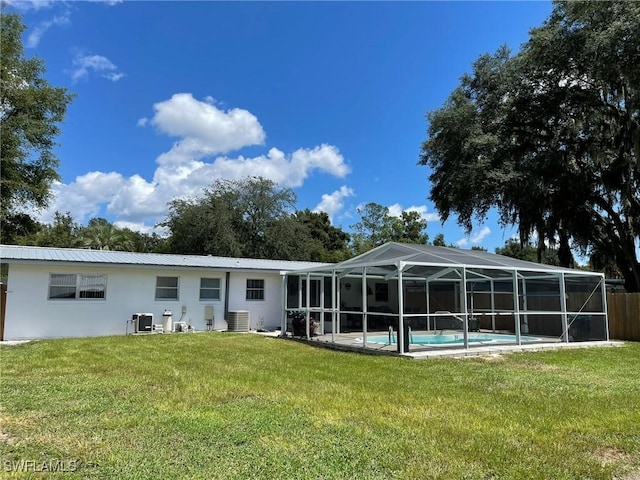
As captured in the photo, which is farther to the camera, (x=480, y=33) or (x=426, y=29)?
(x=480, y=33)

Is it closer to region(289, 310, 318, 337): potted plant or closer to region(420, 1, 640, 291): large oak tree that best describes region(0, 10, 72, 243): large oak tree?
region(289, 310, 318, 337): potted plant

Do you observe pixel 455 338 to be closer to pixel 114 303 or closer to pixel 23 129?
pixel 114 303

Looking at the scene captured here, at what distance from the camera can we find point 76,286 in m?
14.7

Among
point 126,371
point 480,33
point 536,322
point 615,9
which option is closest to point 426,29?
point 480,33

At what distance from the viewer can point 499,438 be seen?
174 inches

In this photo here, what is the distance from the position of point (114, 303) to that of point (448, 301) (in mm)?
12733

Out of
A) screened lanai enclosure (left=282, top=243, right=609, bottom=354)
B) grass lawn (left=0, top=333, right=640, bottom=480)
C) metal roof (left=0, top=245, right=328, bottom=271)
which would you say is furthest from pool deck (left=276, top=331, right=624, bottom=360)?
metal roof (left=0, top=245, right=328, bottom=271)

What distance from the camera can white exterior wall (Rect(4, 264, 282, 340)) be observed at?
546 inches

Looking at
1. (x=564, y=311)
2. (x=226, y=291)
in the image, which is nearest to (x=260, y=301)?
(x=226, y=291)

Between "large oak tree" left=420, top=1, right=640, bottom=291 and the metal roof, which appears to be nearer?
the metal roof

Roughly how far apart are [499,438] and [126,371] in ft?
20.1

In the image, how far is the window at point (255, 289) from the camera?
59.0 ft

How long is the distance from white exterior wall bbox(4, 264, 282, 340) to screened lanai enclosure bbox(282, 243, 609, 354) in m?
2.07

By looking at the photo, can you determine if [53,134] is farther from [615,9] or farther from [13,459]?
[615,9]
